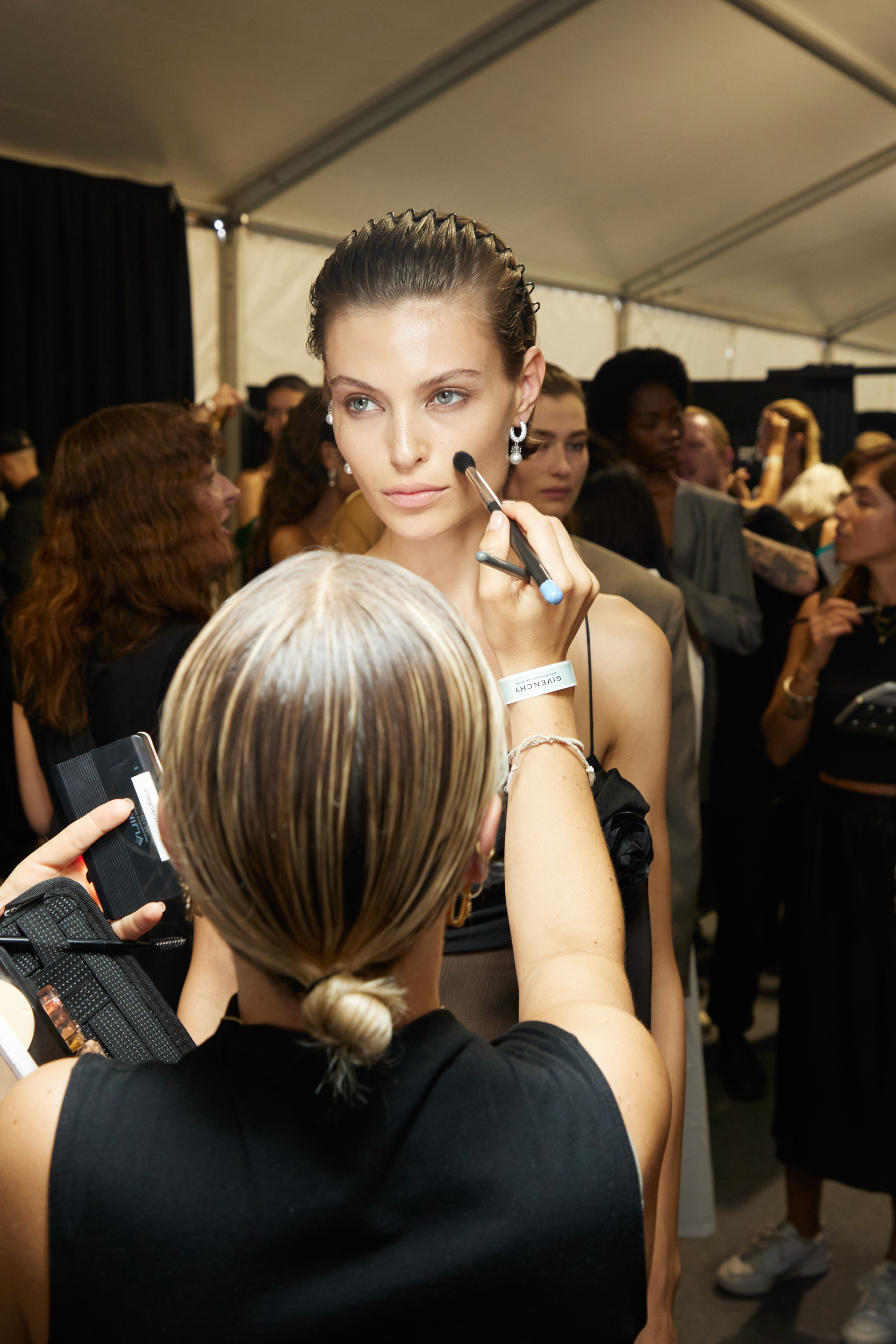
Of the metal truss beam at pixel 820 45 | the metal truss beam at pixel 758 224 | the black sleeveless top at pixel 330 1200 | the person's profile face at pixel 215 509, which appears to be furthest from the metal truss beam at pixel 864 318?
the black sleeveless top at pixel 330 1200

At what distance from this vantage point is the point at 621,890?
39.3 inches

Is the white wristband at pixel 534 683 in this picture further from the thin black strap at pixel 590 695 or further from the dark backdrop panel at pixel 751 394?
the dark backdrop panel at pixel 751 394

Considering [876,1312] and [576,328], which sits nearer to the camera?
[876,1312]

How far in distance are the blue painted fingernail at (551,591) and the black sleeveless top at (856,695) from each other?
1744 mm

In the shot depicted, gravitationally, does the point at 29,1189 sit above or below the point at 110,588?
below

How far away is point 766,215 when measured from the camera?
4773mm

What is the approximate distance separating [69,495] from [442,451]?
3.48ft

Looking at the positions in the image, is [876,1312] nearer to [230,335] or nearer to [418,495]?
[418,495]

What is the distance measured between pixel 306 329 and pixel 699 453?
6.36ft

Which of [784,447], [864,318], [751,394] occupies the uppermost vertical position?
[864,318]

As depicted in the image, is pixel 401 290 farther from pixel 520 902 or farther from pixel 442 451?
pixel 520 902

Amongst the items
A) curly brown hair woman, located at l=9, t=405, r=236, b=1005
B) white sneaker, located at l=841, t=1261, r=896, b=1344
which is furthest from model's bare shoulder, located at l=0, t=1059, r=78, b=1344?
white sneaker, located at l=841, t=1261, r=896, b=1344

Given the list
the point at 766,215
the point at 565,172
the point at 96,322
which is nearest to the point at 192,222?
the point at 96,322

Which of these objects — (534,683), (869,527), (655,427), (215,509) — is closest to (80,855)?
(534,683)
